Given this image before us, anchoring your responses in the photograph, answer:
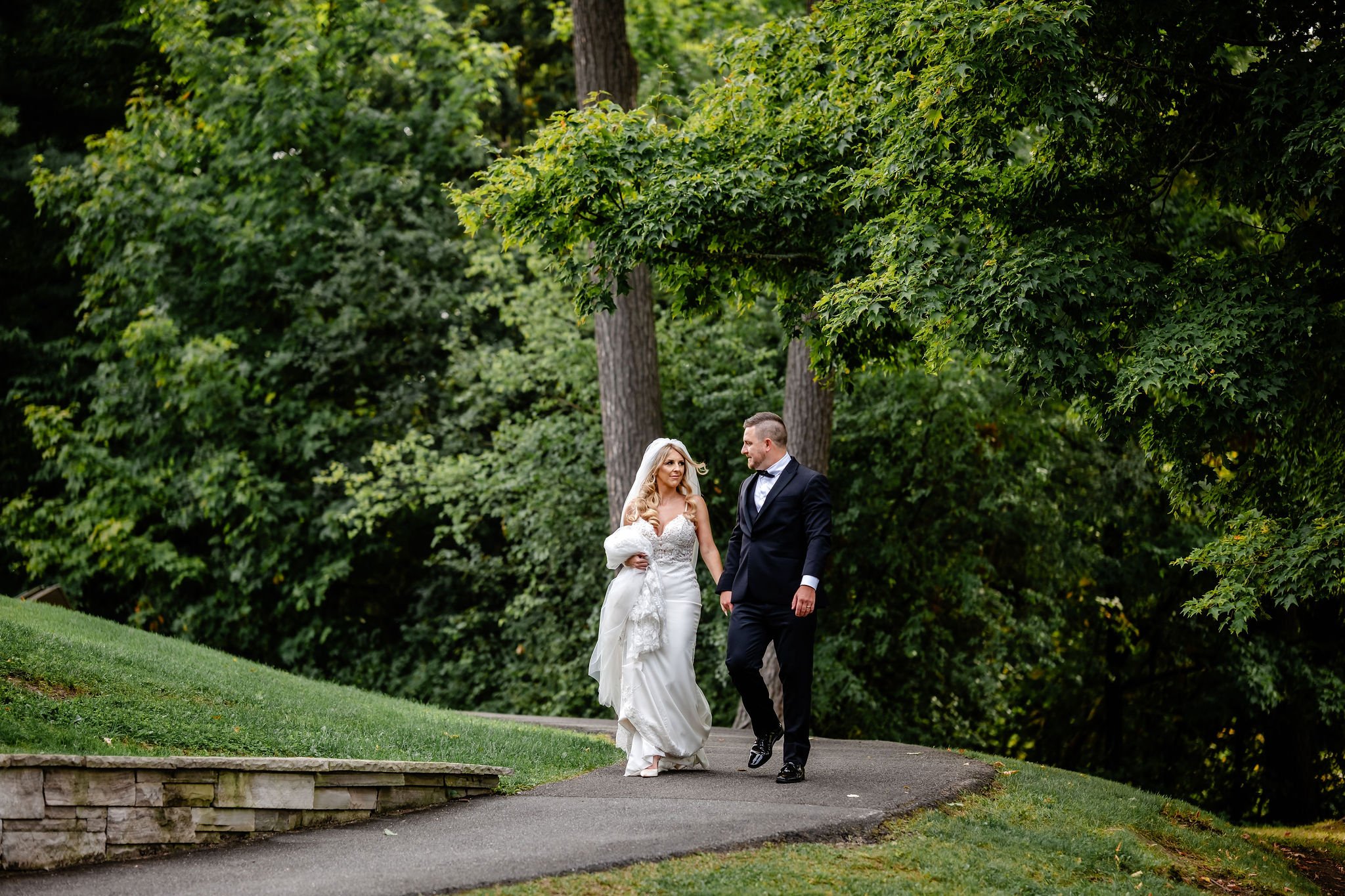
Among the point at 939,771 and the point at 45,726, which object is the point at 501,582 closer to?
the point at 939,771

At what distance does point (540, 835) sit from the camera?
6.03 meters

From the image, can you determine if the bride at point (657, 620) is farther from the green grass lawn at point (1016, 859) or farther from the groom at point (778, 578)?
the green grass lawn at point (1016, 859)

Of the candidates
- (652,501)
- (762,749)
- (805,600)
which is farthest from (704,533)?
(762,749)

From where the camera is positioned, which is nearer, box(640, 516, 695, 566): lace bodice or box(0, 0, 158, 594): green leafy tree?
box(640, 516, 695, 566): lace bodice

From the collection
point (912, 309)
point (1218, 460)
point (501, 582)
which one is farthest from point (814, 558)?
point (501, 582)

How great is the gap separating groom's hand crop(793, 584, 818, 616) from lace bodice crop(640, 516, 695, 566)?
3.65ft

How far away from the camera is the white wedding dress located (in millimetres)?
7746

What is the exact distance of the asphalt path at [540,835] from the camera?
509 cm

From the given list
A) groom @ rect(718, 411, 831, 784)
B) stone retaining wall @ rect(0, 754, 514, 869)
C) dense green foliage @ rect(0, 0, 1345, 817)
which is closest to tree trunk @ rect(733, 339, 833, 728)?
dense green foliage @ rect(0, 0, 1345, 817)

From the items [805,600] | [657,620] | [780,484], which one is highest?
[780,484]

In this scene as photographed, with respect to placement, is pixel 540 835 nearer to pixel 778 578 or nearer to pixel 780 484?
pixel 778 578

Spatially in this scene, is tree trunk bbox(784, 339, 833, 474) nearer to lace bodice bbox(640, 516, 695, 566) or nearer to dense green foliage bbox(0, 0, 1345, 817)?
dense green foliage bbox(0, 0, 1345, 817)

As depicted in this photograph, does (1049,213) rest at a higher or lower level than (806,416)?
higher

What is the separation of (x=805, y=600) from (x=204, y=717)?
12.3 ft
